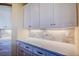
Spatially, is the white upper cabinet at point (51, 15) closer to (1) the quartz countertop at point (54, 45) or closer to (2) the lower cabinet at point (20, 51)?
(1) the quartz countertop at point (54, 45)

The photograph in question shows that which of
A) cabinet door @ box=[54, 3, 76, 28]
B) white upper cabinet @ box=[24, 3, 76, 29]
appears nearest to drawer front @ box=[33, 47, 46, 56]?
white upper cabinet @ box=[24, 3, 76, 29]

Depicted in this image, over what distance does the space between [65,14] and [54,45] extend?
0.38 meters

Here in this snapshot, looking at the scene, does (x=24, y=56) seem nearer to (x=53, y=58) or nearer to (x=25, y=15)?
(x=53, y=58)

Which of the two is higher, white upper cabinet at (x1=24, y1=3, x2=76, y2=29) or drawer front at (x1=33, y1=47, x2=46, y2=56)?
white upper cabinet at (x1=24, y1=3, x2=76, y2=29)

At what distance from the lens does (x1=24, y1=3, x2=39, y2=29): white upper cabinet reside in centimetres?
170

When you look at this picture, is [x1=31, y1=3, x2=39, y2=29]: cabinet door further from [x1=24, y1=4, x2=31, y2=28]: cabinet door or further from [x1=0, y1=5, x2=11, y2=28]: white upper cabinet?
[x1=0, y1=5, x2=11, y2=28]: white upper cabinet

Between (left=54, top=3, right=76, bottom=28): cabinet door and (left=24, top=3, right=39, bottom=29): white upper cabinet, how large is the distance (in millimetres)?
221

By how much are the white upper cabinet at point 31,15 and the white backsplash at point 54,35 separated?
0.28ft

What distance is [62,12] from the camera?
67.2 inches

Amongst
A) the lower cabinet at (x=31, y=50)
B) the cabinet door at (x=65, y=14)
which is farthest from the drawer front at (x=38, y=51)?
the cabinet door at (x=65, y=14)

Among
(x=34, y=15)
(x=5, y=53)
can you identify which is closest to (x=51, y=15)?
(x=34, y=15)

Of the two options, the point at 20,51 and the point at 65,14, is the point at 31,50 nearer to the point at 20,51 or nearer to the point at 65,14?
the point at 20,51

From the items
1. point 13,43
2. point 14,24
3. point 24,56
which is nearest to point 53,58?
point 24,56

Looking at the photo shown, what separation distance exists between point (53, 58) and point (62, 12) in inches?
21.1
